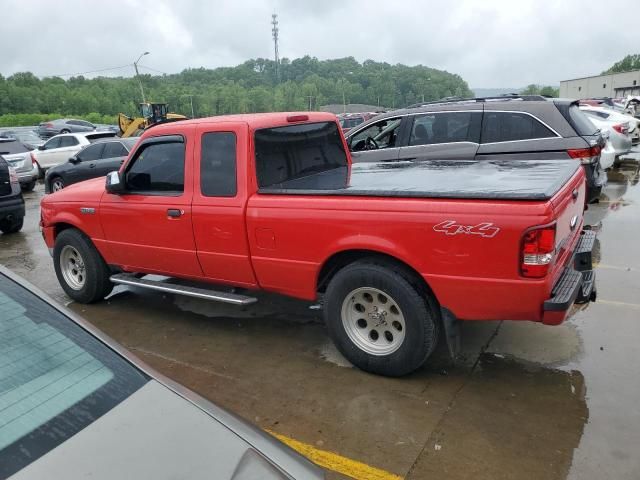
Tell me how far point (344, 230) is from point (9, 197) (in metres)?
7.92

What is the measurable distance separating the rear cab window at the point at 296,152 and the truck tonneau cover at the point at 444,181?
7cm

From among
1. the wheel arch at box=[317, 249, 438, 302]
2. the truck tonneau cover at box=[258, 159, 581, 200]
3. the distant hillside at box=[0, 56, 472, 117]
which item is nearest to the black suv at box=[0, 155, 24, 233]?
the truck tonneau cover at box=[258, 159, 581, 200]

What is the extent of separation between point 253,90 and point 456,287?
80526mm

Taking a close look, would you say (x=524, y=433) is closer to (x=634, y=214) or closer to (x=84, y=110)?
(x=634, y=214)

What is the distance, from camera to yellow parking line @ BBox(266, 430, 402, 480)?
9.33 ft

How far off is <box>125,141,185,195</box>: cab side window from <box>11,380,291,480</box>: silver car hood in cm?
308

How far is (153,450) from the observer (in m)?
1.61

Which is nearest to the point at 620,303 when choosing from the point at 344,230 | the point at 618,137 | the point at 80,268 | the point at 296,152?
the point at 344,230

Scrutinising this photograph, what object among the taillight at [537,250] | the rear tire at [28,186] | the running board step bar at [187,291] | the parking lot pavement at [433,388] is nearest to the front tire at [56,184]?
the rear tire at [28,186]

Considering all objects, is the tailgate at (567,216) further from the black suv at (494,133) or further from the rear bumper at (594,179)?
the rear bumper at (594,179)

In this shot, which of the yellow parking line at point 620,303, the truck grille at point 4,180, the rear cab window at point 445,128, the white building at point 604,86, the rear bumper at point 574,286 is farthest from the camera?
the white building at point 604,86

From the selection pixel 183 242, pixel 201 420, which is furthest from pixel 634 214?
pixel 201 420

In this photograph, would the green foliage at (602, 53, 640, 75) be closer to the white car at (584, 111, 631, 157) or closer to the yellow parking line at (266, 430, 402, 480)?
the white car at (584, 111, 631, 157)

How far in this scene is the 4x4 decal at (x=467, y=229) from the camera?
124 inches
